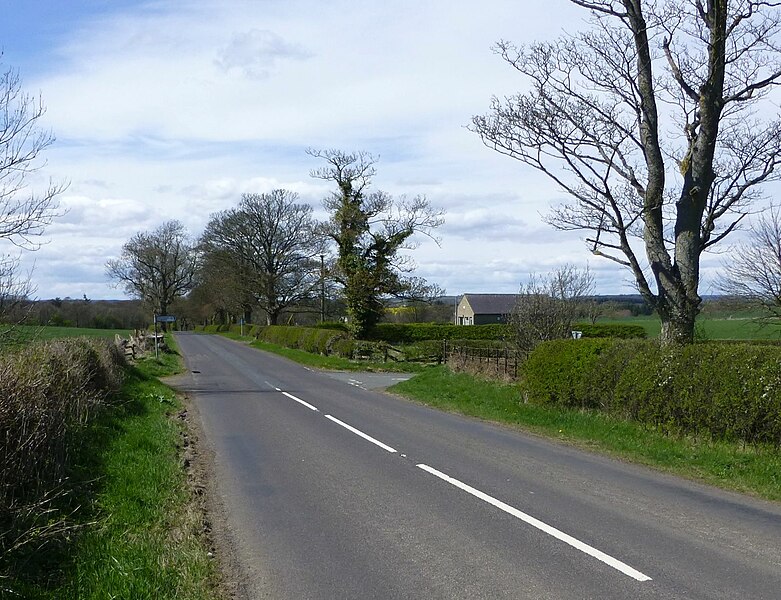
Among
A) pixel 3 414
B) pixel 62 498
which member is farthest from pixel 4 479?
pixel 62 498

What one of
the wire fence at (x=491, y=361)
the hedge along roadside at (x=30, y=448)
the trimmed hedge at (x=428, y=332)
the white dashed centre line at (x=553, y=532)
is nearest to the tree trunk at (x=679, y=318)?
the wire fence at (x=491, y=361)

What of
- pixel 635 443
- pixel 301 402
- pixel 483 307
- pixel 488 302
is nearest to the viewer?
pixel 635 443

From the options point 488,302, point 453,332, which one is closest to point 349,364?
point 453,332

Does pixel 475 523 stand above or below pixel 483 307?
below

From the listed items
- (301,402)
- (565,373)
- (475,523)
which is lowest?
(301,402)

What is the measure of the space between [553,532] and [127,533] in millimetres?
4148

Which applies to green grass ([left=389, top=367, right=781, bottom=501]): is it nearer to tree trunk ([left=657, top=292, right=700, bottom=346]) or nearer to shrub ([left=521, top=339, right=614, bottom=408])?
shrub ([left=521, top=339, right=614, bottom=408])

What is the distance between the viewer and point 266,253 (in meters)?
73.6

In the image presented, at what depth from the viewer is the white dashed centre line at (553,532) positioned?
20.6 ft

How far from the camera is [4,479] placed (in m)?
6.55

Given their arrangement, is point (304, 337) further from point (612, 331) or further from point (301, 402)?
point (301, 402)

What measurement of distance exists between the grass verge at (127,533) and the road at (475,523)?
52cm

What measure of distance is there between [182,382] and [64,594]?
24890mm

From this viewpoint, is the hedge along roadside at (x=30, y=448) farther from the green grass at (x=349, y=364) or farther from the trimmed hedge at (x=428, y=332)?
the trimmed hedge at (x=428, y=332)
